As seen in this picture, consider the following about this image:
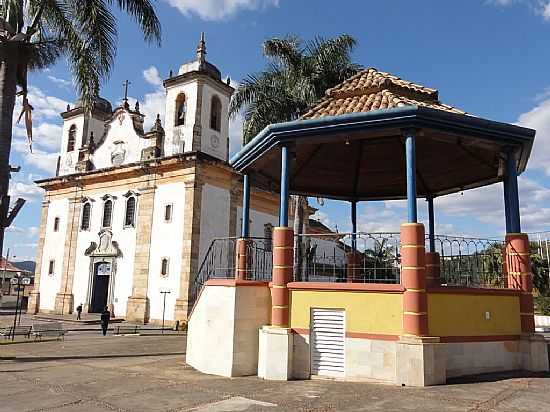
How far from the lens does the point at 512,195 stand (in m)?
10.6

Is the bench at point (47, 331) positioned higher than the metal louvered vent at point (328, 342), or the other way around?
the metal louvered vent at point (328, 342)

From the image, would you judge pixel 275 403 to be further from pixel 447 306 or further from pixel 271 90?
pixel 271 90

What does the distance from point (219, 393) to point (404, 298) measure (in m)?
3.85

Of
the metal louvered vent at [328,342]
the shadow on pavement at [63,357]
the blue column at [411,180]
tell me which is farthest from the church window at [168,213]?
the blue column at [411,180]

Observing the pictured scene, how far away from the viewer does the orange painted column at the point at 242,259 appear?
11273 millimetres

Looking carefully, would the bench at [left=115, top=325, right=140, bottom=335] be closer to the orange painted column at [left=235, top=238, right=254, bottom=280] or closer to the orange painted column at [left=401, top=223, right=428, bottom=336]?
the orange painted column at [left=235, top=238, right=254, bottom=280]

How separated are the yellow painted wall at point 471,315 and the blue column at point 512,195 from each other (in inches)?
63.7

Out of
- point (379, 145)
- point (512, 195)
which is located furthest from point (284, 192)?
point (512, 195)

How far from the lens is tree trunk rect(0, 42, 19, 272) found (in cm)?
1349

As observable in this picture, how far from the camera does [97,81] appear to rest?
14508 mm

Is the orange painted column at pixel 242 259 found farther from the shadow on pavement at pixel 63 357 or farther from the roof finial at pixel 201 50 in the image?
the roof finial at pixel 201 50

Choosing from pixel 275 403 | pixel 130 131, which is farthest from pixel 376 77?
pixel 130 131

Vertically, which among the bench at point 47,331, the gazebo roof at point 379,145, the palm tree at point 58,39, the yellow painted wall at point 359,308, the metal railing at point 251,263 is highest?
the palm tree at point 58,39

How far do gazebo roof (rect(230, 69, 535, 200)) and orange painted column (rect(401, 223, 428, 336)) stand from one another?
6.96 ft
